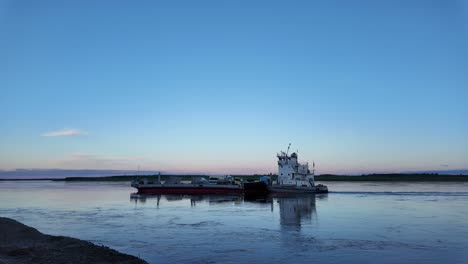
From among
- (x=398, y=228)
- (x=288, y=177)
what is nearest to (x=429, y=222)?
(x=398, y=228)

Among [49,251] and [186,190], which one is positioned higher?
[186,190]

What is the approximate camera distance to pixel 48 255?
17.1 m

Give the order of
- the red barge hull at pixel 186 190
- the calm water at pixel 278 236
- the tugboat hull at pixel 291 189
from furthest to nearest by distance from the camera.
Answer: the red barge hull at pixel 186 190 < the tugboat hull at pixel 291 189 < the calm water at pixel 278 236

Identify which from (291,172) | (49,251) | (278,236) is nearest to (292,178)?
(291,172)

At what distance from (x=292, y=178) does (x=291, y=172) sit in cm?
104

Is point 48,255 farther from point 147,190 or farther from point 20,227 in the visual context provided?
point 147,190

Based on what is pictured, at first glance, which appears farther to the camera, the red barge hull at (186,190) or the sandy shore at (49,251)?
the red barge hull at (186,190)

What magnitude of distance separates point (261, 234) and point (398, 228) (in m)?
9.61

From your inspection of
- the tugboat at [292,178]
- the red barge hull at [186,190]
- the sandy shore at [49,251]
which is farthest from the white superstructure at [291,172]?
the sandy shore at [49,251]

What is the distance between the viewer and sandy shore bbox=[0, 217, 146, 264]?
1633cm

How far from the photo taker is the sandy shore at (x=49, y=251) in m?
16.3

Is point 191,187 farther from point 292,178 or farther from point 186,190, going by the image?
point 292,178

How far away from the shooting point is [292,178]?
7569 centimetres

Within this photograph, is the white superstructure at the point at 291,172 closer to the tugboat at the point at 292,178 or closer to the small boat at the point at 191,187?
the tugboat at the point at 292,178
